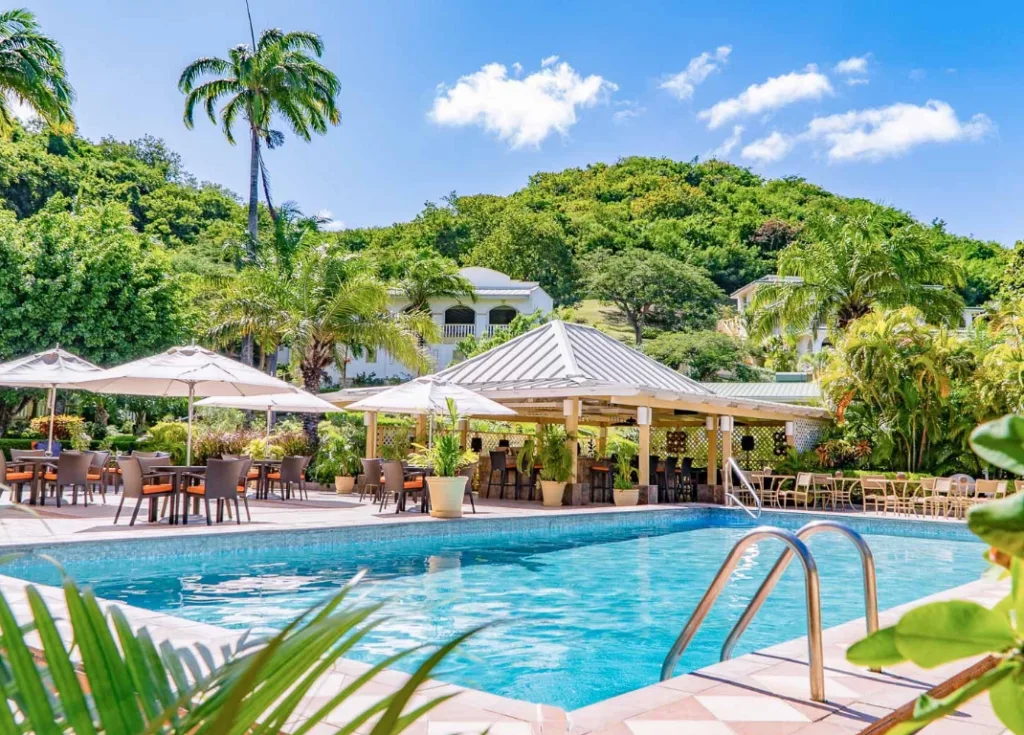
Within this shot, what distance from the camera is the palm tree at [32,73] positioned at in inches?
741

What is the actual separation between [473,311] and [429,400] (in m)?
29.2

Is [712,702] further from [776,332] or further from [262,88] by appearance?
[776,332]

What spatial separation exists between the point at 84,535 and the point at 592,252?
44.6 meters

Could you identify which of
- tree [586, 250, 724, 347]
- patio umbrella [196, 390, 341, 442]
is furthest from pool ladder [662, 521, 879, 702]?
tree [586, 250, 724, 347]

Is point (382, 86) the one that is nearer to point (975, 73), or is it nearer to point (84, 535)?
point (975, 73)

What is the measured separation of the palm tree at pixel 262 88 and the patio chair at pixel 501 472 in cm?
1555

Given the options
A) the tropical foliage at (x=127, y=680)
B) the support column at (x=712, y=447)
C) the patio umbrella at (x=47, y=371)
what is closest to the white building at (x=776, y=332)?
the support column at (x=712, y=447)

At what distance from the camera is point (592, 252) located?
52.4 m

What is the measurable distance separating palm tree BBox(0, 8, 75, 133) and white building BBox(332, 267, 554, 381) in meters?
22.4

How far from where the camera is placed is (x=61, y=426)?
25078 millimetres

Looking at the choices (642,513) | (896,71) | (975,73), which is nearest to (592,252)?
(896,71)

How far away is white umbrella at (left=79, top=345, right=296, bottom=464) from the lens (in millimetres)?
12711

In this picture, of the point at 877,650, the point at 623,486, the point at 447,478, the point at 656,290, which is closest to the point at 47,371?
the point at 447,478

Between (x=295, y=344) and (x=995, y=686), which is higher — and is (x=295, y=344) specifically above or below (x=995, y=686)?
above
